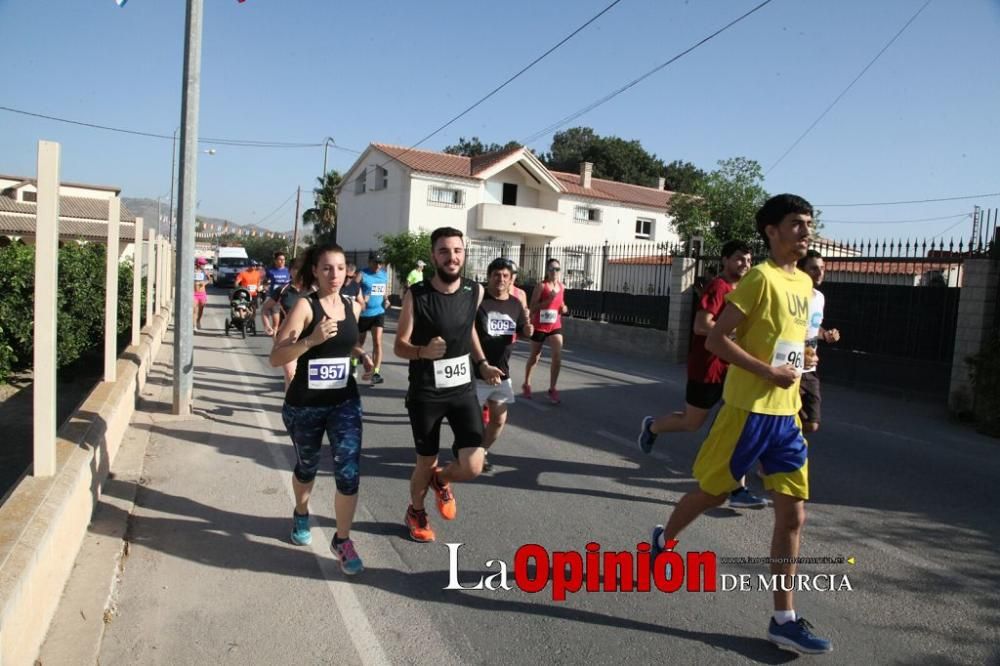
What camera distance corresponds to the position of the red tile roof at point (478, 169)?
36.5 m

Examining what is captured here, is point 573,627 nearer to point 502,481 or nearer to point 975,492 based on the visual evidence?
point 502,481

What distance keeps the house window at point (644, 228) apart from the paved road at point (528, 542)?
3621 centimetres

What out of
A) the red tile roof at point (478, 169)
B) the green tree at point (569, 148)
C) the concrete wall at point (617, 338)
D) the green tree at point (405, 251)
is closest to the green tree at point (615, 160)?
the green tree at point (569, 148)

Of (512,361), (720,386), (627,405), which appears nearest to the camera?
(720,386)

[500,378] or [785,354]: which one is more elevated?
[785,354]

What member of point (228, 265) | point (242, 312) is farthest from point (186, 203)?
point (228, 265)

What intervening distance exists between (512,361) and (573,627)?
10983 mm

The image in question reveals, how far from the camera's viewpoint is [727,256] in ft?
18.6

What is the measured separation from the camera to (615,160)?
6931 cm

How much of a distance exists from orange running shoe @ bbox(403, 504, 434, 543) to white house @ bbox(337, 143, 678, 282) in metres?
27.8

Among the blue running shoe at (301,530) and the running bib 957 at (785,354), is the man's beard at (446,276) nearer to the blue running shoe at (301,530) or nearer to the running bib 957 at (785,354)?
the blue running shoe at (301,530)

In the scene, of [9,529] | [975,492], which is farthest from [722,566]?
[9,529]

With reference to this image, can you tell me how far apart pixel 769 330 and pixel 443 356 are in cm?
177

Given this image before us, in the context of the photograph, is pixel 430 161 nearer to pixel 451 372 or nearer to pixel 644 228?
pixel 644 228
